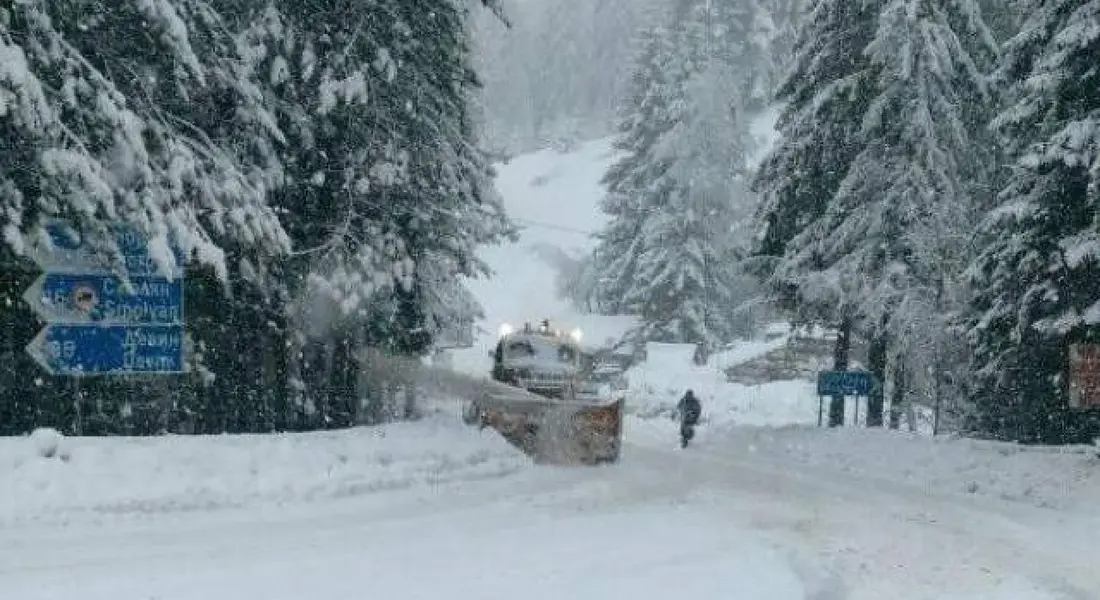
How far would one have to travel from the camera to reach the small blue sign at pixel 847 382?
83.4 ft

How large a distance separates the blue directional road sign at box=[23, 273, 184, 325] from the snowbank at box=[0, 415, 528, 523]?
151cm

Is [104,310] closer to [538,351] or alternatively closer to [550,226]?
[538,351]

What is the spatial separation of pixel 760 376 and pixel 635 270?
10.9 meters

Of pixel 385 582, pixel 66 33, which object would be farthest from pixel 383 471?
pixel 66 33

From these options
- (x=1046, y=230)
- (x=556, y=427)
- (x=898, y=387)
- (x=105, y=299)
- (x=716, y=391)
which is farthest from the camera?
(x=716, y=391)

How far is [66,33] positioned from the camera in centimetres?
1234

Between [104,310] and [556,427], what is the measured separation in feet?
26.5

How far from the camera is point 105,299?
12.8m

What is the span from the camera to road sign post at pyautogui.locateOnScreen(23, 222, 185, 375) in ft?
40.3

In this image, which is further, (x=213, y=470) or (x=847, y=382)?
(x=847, y=382)

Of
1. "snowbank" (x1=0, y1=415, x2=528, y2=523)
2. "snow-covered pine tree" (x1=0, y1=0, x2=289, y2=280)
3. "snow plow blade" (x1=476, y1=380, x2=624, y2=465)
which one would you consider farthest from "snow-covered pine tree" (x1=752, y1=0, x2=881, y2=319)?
"snow-covered pine tree" (x1=0, y1=0, x2=289, y2=280)

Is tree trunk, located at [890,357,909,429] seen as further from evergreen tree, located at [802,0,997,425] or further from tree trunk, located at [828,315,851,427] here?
tree trunk, located at [828,315,851,427]

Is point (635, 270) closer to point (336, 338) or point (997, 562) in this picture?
point (336, 338)

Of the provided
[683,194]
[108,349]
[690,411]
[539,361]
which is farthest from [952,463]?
[683,194]
